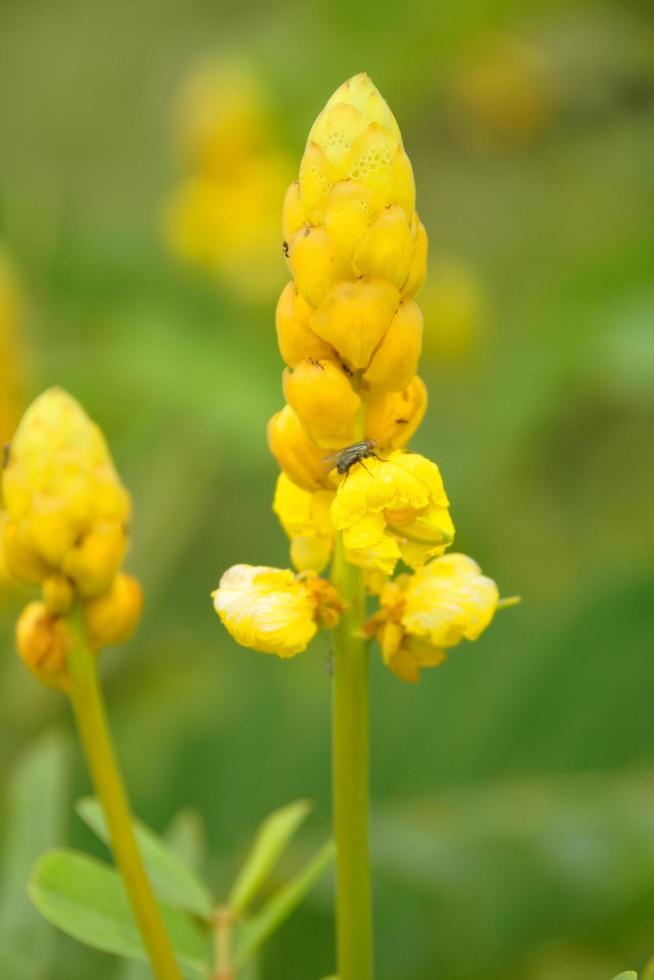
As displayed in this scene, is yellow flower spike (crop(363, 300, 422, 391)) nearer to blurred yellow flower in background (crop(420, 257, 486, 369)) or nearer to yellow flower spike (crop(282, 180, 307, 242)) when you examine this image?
yellow flower spike (crop(282, 180, 307, 242))

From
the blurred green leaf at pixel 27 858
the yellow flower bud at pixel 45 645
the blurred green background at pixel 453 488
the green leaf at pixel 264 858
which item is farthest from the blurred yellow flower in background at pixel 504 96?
the yellow flower bud at pixel 45 645

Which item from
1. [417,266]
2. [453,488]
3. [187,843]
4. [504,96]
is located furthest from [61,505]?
[504,96]

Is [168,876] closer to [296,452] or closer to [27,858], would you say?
[27,858]

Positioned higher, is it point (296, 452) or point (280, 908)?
point (296, 452)

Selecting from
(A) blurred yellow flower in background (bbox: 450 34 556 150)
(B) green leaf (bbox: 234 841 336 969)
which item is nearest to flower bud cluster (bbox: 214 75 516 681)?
(B) green leaf (bbox: 234 841 336 969)

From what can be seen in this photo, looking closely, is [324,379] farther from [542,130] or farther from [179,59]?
[179,59]
